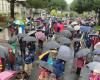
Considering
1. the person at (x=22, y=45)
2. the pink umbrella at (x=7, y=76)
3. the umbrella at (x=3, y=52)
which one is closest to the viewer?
the pink umbrella at (x=7, y=76)

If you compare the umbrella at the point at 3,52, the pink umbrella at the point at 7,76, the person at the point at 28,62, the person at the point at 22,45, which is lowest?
the person at the point at 28,62

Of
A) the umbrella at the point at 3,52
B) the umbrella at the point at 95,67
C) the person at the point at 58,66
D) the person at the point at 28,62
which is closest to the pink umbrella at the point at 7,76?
the umbrella at the point at 3,52

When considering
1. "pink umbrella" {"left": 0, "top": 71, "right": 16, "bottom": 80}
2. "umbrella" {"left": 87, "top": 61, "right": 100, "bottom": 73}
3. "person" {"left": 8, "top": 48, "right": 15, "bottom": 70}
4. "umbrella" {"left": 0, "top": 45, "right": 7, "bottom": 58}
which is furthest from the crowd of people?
"umbrella" {"left": 87, "top": 61, "right": 100, "bottom": 73}

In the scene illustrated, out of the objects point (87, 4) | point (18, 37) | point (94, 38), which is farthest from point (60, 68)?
point (87, 4)

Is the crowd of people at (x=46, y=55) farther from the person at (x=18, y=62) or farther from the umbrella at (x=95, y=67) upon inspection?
the umbrella at (x=95, y=67)

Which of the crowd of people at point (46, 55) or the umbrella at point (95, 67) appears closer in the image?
the umbrella at point (95, 67)

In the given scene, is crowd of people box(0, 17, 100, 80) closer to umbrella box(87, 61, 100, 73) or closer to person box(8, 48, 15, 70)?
person box(8, 48, 15, 70)

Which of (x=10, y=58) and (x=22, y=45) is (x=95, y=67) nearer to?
(x=10, y=58)

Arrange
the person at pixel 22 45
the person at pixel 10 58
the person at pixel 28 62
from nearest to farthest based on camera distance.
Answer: the person at pixel 10 58
the person at pixel 28 62
the person at pixel 22 45

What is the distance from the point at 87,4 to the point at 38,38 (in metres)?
37.9

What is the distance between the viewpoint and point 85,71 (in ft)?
44.4

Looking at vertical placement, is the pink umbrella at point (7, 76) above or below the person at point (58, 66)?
above

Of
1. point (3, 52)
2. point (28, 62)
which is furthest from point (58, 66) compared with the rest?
point (28, 62)

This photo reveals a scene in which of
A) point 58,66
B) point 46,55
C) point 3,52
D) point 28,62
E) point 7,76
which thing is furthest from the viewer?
point 28,62
